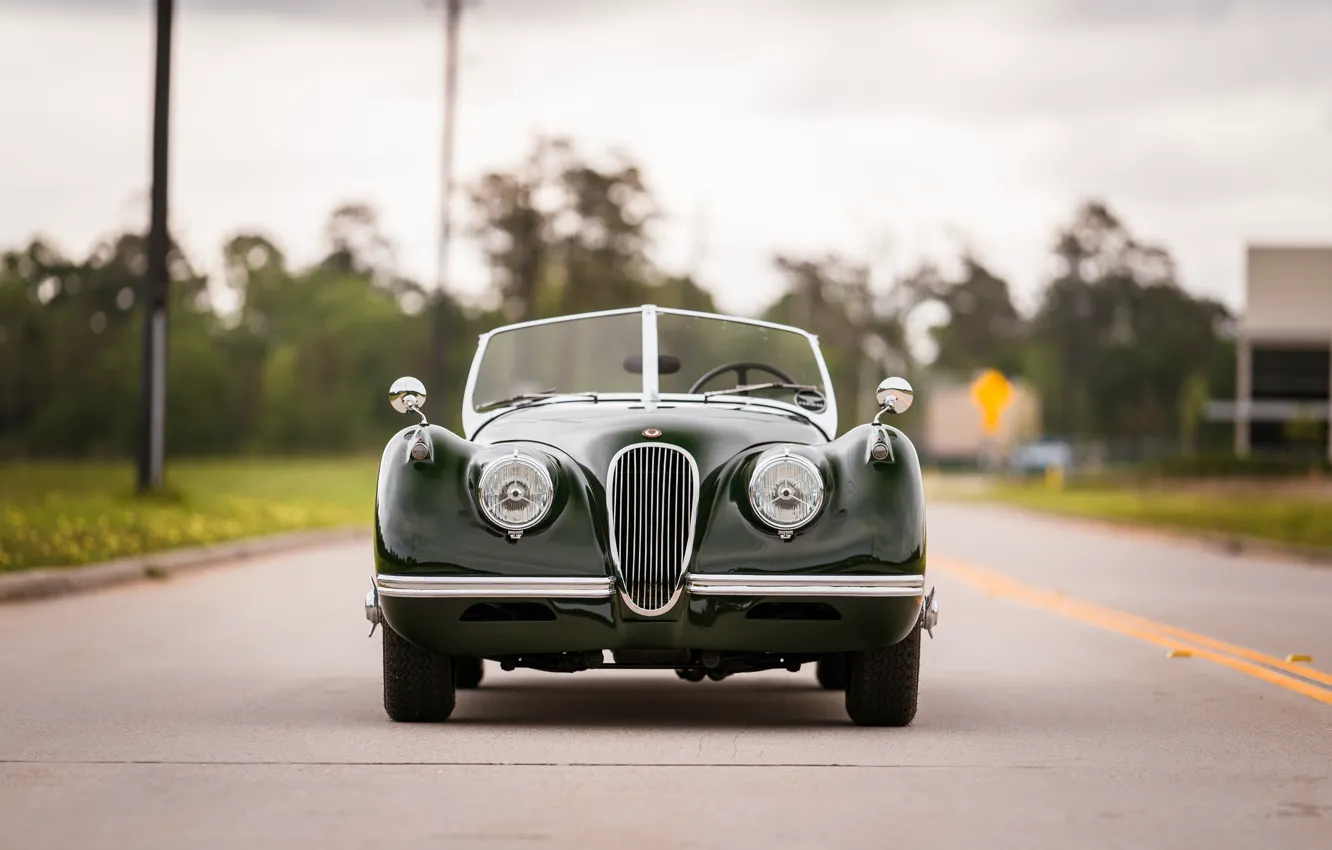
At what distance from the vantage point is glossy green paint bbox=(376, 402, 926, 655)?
→ 24.6ft

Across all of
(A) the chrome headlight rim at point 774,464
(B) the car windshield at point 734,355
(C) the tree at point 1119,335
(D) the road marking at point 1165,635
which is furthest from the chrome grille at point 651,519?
(C) the tree at point 1119,335

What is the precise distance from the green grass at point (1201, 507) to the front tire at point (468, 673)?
15.4m

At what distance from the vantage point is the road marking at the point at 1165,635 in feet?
32.3

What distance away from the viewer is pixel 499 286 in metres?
78.2

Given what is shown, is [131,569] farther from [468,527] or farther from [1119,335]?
[1119,335]

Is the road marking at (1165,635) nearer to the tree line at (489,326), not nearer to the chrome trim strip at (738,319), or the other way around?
the chrome trim strip at (738,319)

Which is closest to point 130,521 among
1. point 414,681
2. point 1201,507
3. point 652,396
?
point 652,396

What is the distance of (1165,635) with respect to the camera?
41.0ft

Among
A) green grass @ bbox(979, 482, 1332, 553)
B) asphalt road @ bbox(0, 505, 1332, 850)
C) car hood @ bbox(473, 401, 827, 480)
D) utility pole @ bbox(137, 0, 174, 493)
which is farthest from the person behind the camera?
green grass @ bbox(979, 482, 1332, 553)

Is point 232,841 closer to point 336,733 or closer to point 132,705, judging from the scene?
point 336,733

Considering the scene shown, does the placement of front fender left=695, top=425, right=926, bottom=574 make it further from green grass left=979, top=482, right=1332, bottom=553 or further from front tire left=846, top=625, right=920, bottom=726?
green grass left=979, top=482, right=1332, bottom=553

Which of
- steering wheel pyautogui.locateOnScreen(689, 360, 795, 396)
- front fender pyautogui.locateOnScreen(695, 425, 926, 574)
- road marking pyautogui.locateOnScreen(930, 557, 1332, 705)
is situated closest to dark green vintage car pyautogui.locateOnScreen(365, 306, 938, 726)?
front fender pyautogui.locateOnScreen(695, 425, 926, 574)

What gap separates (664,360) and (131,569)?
8.97 meters

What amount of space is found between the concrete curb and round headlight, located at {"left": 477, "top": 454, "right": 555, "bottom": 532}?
7.71 meters
